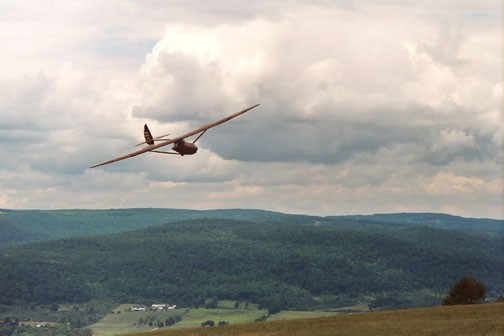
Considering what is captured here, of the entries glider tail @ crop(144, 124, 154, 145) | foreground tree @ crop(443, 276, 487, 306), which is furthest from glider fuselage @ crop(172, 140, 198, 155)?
foreground tree @ crop(443, 276, 487, 306)

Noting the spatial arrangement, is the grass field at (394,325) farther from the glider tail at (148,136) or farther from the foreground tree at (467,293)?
the glider tail at (148,136)

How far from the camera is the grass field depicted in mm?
70000

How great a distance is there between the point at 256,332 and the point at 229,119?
101ft

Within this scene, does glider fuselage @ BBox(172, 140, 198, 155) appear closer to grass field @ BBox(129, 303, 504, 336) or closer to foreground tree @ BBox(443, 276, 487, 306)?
grass field @ BBox(129, 303, 504, 336)

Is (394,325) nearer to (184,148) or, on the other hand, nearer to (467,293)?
(184,148)

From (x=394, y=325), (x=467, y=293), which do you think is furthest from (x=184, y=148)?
(x=467, y=293)

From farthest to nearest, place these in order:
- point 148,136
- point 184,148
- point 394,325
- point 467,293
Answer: point 467,293, point 394,325, point 148,136, point 184,148

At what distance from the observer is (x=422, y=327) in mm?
72625

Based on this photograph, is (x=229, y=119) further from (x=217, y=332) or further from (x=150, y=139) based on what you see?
(x=217, y=332)

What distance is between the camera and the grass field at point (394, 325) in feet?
230

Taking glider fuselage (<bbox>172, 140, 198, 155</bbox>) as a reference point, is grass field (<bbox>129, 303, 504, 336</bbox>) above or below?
below

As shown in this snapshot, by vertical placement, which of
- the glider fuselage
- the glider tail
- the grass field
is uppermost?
the glider tail

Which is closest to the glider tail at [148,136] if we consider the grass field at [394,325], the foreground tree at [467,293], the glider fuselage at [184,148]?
the glider fuselage at [184,148]

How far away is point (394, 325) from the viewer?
75188 millimetres
